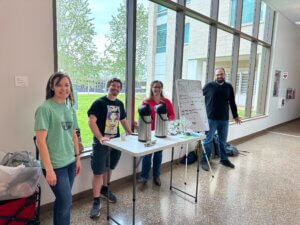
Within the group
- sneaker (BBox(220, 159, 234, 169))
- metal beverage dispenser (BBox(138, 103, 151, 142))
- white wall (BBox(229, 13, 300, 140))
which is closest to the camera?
metal beverage dispenser (BBox(138, 103, 151, 142))

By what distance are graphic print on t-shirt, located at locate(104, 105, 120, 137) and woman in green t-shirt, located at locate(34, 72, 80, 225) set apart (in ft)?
1.89

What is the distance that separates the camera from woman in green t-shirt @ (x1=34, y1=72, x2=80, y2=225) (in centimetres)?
143

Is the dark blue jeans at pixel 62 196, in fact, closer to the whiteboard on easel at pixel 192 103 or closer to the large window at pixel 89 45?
the large window at pixel 89 45

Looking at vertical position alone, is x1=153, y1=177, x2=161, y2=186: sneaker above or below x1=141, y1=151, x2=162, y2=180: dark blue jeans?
below

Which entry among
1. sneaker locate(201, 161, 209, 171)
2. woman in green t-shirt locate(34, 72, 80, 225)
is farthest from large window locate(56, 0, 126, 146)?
sneaker locate(201, 161, 209, 171)

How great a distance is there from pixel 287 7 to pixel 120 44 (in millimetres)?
5444

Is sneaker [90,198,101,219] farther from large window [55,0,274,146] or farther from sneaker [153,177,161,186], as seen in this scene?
sneaker [153,177,161,186]

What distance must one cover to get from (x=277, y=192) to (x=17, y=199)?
302 centimetres

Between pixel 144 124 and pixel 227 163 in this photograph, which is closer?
pixel 144 124

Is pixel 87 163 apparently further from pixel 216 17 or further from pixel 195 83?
pixel 216 17

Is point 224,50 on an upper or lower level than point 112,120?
upper

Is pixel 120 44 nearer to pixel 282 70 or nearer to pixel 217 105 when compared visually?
pixel 217 105

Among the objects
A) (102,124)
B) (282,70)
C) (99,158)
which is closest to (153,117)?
(102,124)

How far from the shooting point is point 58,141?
153 cm
